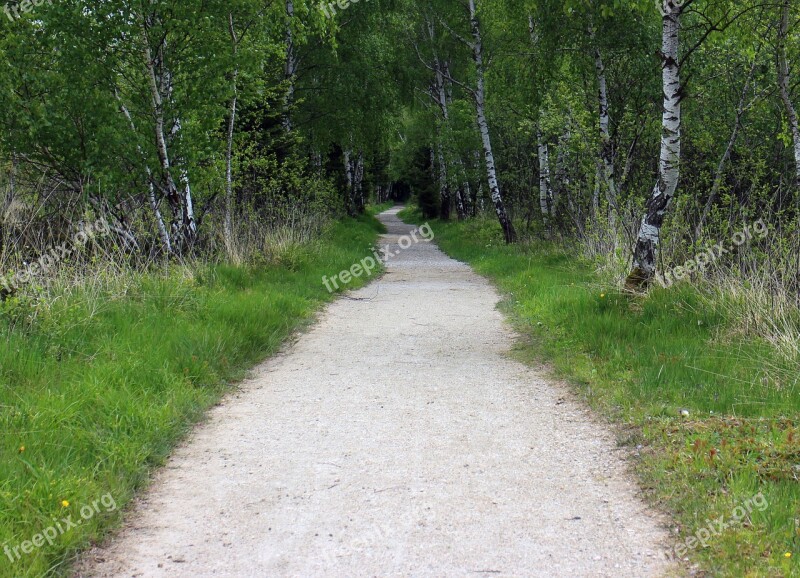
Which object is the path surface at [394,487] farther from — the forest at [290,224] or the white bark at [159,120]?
the white bark at [159,120]

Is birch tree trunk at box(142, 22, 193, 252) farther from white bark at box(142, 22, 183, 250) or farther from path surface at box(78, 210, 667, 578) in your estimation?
path surface at box(78, 210, 667, 578)

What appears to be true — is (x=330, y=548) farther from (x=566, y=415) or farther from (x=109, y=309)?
(x=109, y=309)

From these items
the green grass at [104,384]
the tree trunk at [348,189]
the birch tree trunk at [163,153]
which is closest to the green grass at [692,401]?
the green grass at [104,384]

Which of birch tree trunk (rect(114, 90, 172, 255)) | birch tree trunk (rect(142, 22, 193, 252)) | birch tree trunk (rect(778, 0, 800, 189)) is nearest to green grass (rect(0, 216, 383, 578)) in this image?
birch tree trunk (rect(114, 90, 172, 255))

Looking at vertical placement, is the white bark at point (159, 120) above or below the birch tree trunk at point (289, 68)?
below

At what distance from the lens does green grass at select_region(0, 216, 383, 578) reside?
11.4 feet

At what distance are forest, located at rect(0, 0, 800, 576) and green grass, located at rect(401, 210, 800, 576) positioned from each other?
0.08 feet

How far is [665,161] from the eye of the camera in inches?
309

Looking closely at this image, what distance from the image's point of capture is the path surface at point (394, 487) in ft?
10.4

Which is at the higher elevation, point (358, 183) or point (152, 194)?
point (358, 183)

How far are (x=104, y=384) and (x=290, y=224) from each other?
1130 cm

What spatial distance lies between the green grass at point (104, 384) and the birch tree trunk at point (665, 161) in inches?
171

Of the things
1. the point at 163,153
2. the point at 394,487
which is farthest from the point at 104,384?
the point at 163,153

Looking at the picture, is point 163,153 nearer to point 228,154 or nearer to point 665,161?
point 228,154
